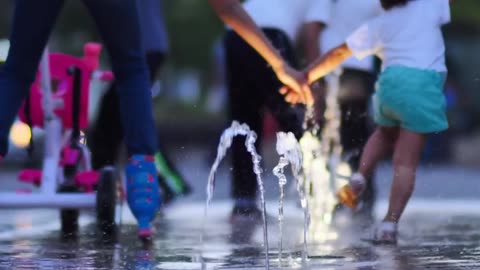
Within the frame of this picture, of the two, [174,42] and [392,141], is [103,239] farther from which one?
[174,42]

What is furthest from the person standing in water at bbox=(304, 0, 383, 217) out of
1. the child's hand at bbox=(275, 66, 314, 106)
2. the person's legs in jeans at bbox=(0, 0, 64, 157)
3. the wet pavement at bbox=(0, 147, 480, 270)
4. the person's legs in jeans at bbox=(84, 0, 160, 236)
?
the person's legs in jeans at bbox=(0, 0, 64, 157)

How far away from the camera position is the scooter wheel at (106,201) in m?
7.71

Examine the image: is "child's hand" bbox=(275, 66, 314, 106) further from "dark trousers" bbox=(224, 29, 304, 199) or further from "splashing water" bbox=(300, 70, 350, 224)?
"splashing water" bbox=(300, 70, 350, 224)

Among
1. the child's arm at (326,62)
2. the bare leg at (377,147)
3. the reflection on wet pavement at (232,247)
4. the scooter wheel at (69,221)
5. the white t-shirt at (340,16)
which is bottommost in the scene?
the reflection on wet pavement at (232,247)

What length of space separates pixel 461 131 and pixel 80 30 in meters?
10.5

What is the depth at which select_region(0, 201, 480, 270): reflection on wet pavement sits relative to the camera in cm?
636

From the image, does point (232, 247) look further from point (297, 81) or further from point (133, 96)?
point (297, 81)

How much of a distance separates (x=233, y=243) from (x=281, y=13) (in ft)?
7.56

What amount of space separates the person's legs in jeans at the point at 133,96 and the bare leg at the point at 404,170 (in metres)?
1.33

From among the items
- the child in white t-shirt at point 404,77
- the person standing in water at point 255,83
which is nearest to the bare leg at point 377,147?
the child in white t-shirt at point 404,77

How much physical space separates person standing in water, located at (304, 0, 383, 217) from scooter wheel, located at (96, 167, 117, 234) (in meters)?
2.10

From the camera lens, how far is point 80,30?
35.2m

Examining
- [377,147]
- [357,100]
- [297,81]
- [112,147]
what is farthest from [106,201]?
[357,100]

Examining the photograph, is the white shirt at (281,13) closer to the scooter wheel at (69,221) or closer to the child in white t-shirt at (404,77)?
the child in white t-shirt at (404,77)
